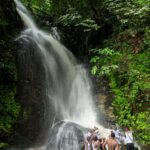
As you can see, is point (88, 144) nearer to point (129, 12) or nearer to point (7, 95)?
point (7, 95)

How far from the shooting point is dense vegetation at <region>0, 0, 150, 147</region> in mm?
13047

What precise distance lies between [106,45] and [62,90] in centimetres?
385

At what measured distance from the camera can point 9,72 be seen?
44.3ft

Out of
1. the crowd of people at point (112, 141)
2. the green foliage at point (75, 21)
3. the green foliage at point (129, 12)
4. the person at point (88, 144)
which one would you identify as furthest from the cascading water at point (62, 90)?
the green foliage at point (129, 12)

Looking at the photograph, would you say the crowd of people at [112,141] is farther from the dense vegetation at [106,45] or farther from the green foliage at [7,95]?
the green foliage at [7,95]

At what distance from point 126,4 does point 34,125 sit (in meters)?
8.63

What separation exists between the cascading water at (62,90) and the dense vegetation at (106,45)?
3.23 feet

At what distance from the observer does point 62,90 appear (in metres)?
15.9

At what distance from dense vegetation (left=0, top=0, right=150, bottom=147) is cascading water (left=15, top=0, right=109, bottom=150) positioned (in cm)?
99

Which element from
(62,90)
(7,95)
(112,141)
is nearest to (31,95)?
(7,95)

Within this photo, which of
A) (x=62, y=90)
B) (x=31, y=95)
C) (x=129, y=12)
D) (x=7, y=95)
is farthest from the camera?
(x=129, y=12)

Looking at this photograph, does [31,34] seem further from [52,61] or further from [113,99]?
[113,99]

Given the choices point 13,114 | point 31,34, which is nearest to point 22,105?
point 13,114

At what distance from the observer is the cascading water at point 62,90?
12.3 metres
